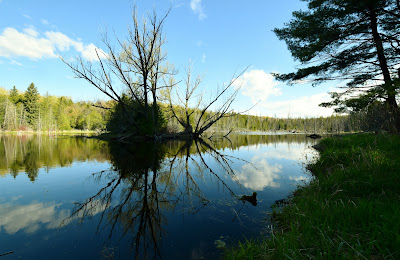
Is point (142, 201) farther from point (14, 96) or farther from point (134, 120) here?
point (14, 96)

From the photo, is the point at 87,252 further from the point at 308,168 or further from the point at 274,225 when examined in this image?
the point at 308,168

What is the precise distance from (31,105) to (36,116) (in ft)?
14.2

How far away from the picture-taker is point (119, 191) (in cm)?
383

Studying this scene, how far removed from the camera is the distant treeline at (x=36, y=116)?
50.6m

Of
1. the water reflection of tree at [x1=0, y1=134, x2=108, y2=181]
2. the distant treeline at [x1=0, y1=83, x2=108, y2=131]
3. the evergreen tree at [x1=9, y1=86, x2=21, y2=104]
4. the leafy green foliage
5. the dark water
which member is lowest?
the dark water

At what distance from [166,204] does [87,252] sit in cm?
147

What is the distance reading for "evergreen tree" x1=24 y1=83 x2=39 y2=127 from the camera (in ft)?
184

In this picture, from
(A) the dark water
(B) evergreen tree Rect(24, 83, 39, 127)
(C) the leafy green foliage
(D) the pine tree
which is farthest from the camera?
(D) the pine tree

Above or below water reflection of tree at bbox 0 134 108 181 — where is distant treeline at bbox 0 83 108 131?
above

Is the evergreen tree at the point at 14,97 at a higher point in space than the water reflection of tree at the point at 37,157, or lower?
higher

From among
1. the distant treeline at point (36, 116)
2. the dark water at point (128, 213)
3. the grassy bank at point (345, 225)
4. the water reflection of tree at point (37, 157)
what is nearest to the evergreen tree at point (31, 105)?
the distant treeline at point (36, 116)

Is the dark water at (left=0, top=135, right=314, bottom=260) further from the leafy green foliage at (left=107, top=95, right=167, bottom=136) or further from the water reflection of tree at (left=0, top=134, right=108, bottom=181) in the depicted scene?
the leafy green foliage at (left=107, top=95, right=167, bottom=136)

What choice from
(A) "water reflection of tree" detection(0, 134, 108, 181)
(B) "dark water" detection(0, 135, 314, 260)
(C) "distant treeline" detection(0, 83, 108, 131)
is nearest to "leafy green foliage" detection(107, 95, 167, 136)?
(A) "water reflection of tree" detection(0, 134, 108, 181)

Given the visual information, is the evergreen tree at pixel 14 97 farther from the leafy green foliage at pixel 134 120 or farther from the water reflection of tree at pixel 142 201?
the water reflection of tree at pixel 142 201
